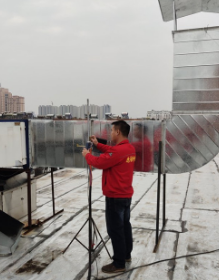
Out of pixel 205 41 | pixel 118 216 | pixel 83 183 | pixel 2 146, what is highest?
pixel 205 41

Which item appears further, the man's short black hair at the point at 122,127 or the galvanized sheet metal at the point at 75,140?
the galvanized sheet metal at the point at 75,140

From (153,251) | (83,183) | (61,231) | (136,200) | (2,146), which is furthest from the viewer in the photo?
(83,183)

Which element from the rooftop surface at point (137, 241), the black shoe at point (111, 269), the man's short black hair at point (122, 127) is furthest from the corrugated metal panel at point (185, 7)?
the black shoe at point (111, 269)

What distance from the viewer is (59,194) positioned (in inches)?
302

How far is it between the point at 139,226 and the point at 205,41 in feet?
12.0

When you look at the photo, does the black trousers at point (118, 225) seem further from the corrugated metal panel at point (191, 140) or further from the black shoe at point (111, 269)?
the corrugated metal panel at point (191, 140)

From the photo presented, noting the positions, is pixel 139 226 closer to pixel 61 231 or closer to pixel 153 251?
pixel 153 251

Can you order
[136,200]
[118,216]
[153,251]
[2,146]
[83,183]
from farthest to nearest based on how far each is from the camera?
[83,183] → [136,200] → [2,146] → [153,251] → [118,216]

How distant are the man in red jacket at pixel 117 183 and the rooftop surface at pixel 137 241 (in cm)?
41

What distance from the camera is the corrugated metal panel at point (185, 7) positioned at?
4926mm

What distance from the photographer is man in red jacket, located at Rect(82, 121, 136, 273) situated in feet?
11.0

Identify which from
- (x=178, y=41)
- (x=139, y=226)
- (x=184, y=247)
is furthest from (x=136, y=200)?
(x=178, y=41)

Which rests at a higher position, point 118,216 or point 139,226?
point 118,216

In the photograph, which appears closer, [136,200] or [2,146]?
[2,146]
